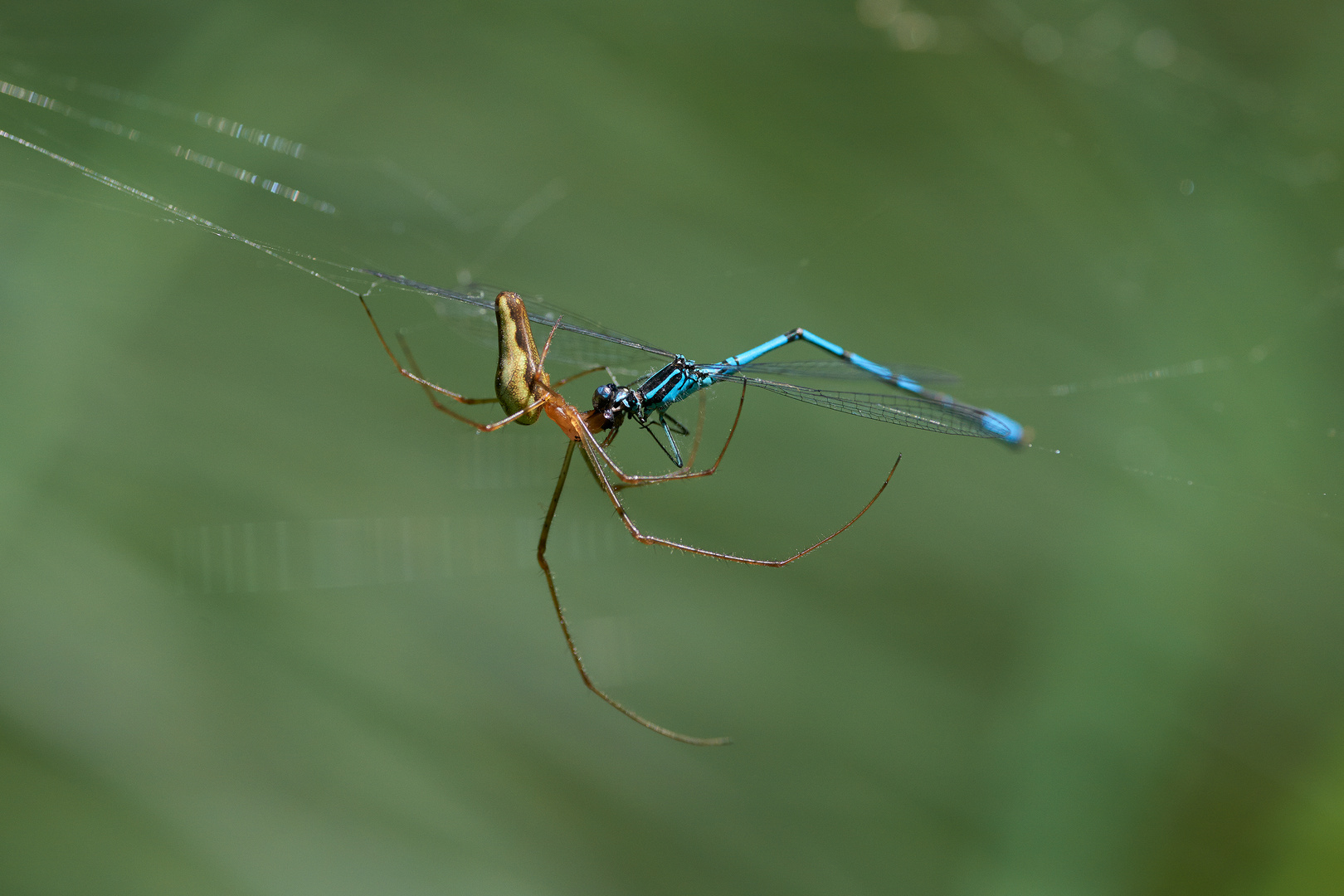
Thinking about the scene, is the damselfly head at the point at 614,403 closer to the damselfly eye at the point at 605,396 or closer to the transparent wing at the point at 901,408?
the damselfly eye at the point at 605,396

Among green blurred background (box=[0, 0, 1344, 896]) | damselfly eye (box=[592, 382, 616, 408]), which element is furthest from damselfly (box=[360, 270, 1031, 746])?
green blurred background (box=[0, 0, 1344, 896])

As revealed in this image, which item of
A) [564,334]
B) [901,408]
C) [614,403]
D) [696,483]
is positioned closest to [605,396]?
[614,403]

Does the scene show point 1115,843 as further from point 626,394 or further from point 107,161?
point 107,161

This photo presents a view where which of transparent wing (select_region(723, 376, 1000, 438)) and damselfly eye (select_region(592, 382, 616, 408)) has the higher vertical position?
transparent wing (select_region(723, 376, 1000, 438))

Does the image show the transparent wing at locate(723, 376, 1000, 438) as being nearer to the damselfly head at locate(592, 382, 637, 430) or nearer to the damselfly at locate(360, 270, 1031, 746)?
the damselfly at locate(360, 270, 1031, 746)

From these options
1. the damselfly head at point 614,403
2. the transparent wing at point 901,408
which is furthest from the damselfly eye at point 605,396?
the transparent wing at point 901,408

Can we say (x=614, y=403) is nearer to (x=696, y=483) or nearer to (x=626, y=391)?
(x=626, y=391)

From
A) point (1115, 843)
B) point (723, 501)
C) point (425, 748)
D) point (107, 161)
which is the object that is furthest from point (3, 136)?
point (1115, 843)
